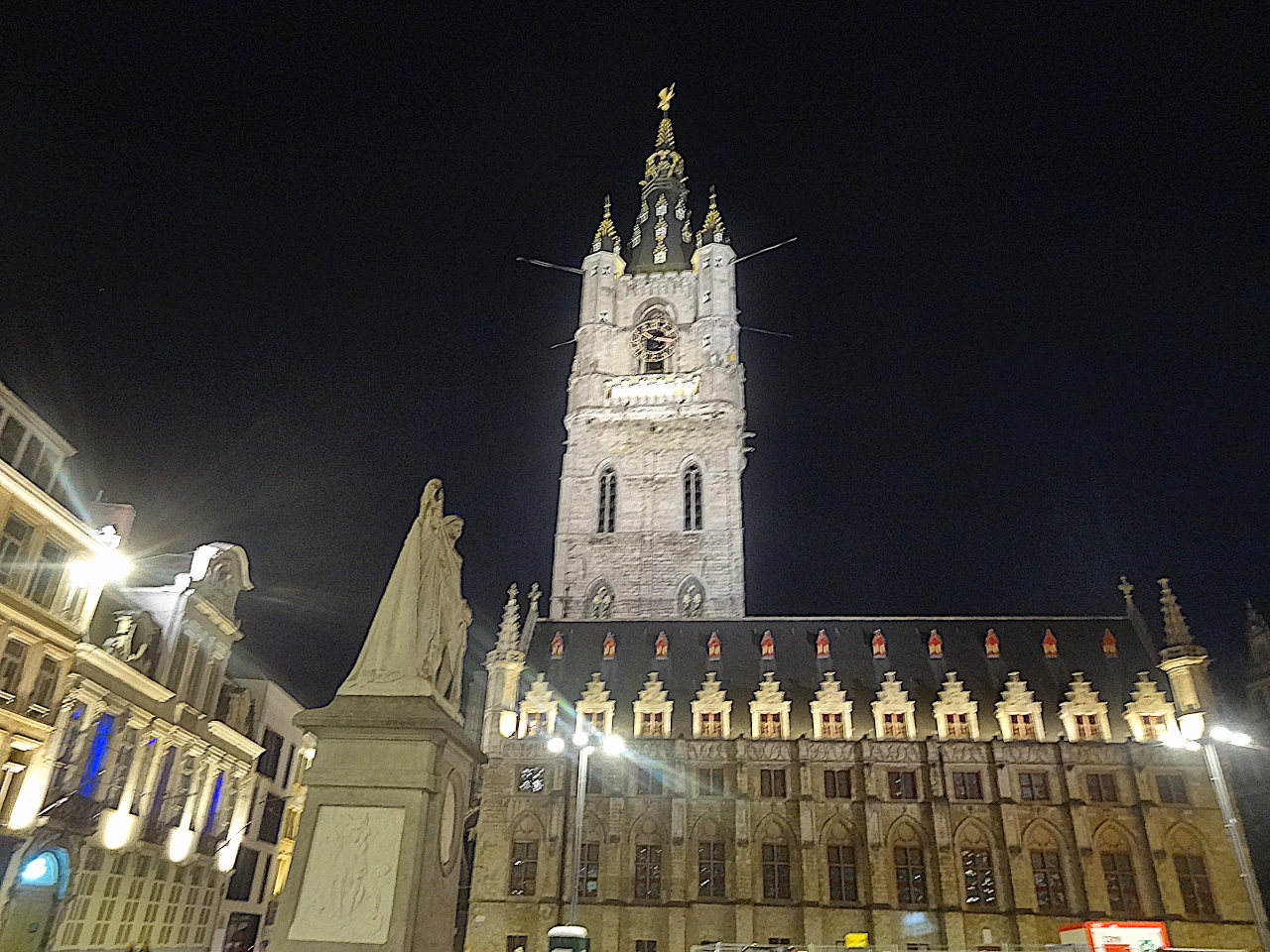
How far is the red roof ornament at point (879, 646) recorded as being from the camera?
4438cm

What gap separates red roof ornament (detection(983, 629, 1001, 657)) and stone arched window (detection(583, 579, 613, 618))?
22393mm

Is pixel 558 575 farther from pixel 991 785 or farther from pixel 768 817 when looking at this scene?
pixel 991 785

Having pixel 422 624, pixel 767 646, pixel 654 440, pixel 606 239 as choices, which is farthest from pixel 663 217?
pixel 422 624

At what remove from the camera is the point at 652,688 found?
4134 centimetres

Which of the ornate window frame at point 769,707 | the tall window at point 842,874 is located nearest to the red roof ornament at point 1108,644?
the ornate window frame at point 769,707

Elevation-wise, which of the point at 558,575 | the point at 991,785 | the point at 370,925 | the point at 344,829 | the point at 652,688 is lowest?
the point at 370,925

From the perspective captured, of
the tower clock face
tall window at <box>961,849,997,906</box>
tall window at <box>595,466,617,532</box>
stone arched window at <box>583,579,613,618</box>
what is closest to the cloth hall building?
tall window at <box>961,849,997,906</box>

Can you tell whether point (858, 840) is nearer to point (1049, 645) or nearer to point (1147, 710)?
point (1147, 710)

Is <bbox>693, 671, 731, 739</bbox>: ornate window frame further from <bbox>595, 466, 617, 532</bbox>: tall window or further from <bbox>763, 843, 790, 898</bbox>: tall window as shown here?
<bbox>595, 466, 617, 532</bbox>: tall window

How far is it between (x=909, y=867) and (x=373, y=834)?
34.4 m

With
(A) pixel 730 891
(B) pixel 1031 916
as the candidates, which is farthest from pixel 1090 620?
(A) pixel 730 891

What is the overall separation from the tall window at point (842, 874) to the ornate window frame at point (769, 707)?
5.41 metres

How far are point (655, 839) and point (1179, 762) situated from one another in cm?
2325

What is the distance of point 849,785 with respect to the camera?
1492 inches
